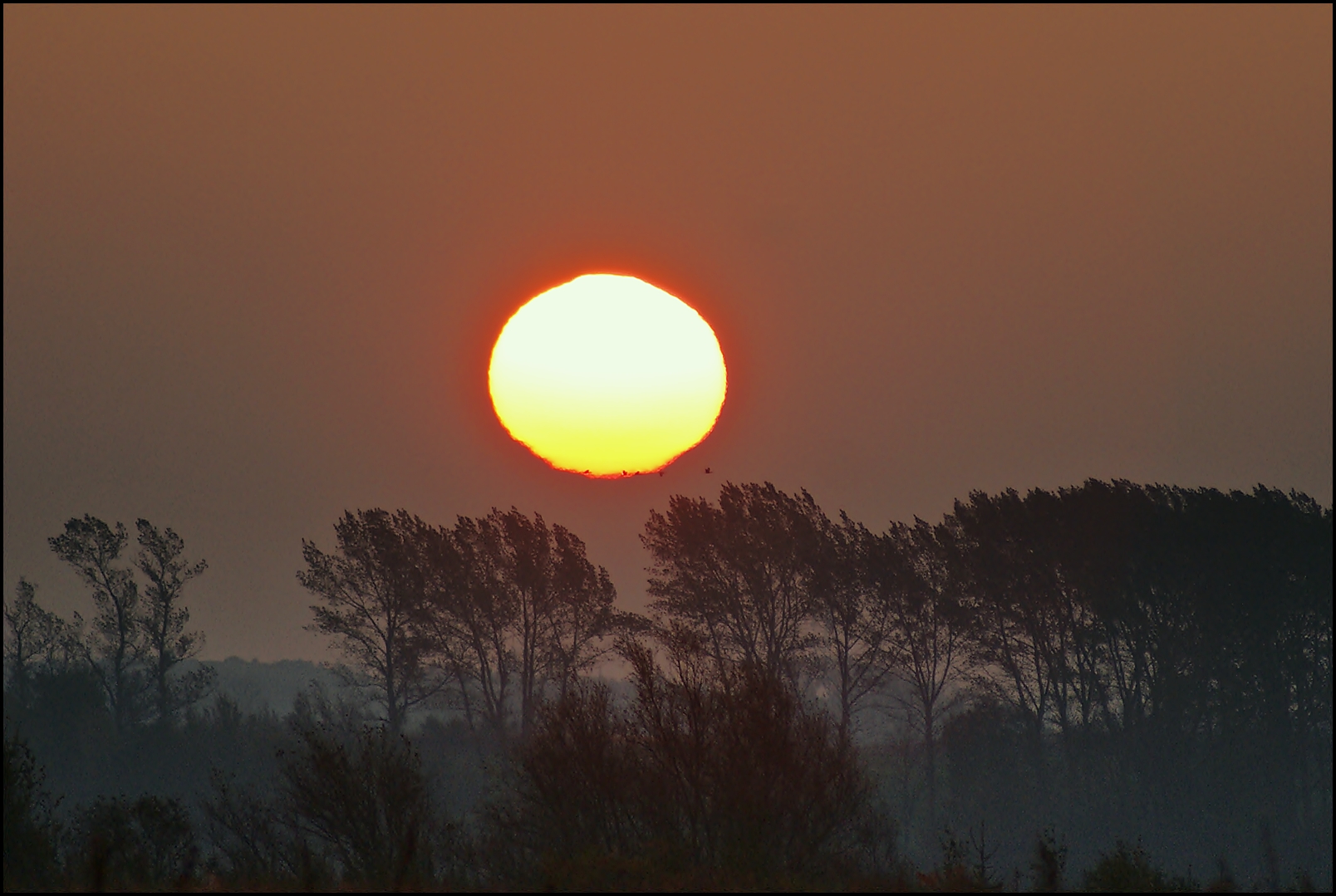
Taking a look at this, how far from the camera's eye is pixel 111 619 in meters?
66.1

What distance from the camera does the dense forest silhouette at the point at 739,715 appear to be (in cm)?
3344

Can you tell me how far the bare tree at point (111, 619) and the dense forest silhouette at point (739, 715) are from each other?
0.15 metres

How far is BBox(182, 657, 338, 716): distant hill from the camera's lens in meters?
140

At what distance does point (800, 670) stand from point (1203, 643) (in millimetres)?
19366

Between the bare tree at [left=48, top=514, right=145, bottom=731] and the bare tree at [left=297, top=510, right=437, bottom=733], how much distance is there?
1029cm

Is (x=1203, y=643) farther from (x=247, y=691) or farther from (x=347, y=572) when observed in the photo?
(x=247, y=691)

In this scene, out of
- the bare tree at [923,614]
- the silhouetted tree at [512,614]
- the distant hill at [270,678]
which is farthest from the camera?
the distant hill at [270,678]

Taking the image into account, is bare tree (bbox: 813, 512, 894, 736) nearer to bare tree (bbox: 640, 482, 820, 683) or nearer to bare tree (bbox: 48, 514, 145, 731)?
bare tree (bbox: 640, 482, 820, 683)

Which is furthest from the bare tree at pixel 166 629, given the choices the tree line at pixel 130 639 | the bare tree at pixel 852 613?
the bare tree at pixel 852 613

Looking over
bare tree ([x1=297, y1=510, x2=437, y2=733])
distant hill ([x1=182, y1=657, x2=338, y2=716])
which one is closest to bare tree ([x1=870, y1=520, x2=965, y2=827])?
bare tree ([x1=297, y1=510, x2=437, y2=733])

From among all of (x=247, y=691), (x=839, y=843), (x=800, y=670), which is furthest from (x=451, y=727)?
(x=247, y=691)

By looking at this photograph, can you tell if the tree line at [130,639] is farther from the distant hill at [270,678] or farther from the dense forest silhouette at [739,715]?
the distant hill at [270,678]

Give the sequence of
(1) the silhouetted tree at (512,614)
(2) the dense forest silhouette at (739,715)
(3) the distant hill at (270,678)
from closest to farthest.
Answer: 1. (2) the dense forest silhouette at (739,715)
2. (1) the silhouetted tree at (512,614)
3. (3) the distant hill at (270,678)

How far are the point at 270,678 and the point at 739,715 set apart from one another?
496ft
